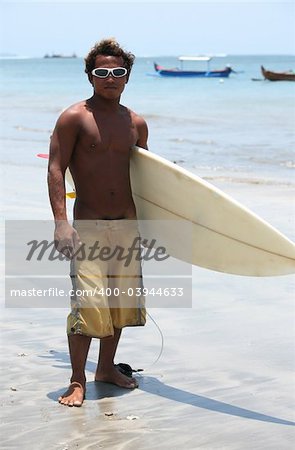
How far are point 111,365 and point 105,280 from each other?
44cm

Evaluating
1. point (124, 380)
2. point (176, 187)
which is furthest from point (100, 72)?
point (124, 380)

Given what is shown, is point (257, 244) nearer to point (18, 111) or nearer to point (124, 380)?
point (124, 380)

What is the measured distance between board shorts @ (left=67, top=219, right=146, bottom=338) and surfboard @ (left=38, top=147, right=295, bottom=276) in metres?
0.31

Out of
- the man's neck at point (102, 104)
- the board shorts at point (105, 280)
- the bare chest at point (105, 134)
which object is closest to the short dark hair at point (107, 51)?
the man's neck at point (102, 104)

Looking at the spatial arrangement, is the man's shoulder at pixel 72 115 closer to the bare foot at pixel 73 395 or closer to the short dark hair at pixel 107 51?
the short dark hair at pixel 107 51

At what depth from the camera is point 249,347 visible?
5047mm

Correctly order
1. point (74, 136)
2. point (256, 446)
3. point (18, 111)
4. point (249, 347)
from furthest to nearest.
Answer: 1. point (18, 111)
2. point (249, 347)
3. point (74, 136)
4. point (256, 446)

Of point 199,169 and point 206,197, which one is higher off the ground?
point 206,197

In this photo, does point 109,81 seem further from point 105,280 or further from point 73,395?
point 73,395

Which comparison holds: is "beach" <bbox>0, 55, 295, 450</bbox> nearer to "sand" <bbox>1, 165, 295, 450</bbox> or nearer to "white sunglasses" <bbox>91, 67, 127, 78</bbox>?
"sand" <bbox>1, 165, 295, 450</bbox>

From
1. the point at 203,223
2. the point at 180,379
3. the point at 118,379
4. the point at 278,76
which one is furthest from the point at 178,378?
the point at 278,76

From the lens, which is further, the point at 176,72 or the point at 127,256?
the point at 176,72

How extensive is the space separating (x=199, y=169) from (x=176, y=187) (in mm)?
9460

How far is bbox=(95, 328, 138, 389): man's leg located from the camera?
4477mm
